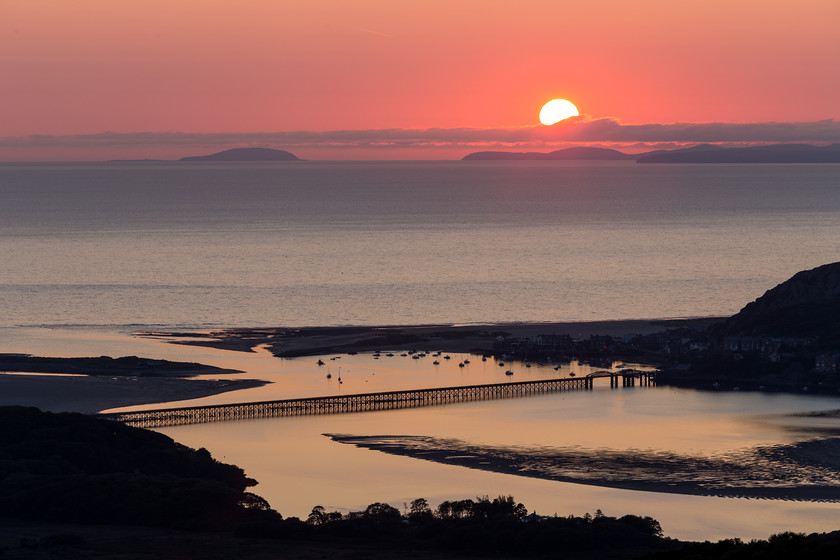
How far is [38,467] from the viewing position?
6066 centimetres

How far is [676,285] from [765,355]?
55.1m

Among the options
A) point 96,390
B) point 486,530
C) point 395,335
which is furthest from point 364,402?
point 486,530

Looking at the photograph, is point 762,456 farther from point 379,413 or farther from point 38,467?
point 38,467

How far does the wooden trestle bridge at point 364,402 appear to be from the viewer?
79938mm

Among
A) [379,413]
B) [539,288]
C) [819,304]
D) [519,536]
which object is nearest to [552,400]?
[379,413]

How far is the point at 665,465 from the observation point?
6756cm

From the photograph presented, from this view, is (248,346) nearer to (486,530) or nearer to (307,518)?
(307,518)

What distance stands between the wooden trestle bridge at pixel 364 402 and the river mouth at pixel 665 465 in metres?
9.68

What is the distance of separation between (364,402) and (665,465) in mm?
25266

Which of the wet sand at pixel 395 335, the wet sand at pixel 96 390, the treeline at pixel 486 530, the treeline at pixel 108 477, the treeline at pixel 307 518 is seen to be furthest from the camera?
the wet sand at pixel 395 335

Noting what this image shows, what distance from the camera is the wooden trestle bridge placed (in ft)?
262

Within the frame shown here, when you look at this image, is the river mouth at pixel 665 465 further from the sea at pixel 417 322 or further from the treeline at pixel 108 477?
the treeline at pixel 108 477

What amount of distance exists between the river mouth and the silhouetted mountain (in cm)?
2927

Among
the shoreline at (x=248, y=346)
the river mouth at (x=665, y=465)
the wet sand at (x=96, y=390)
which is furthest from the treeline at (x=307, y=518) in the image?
the shoreline at (x=248, y=346)
